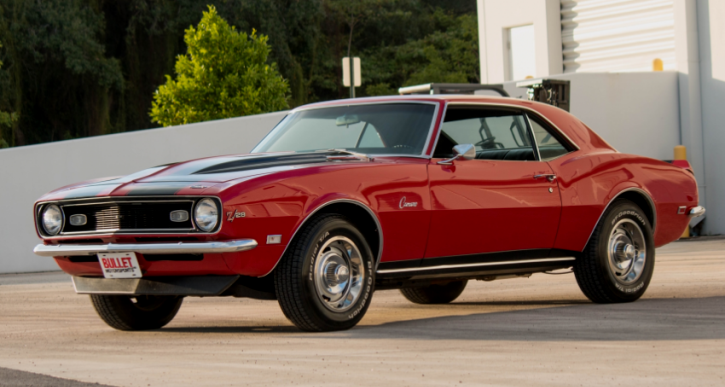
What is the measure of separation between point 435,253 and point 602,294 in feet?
5.87

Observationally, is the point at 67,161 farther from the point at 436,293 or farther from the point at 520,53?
the point at 436,293

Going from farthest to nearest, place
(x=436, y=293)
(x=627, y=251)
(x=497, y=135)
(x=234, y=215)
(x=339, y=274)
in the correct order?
1. (x=436, y=293)
2. (x=627, y=251)
3. (x=497, y=135)
4. (x=339, y=274)
5. (x=234, y=215)

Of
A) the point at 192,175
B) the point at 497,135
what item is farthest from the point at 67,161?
the point at 192,175

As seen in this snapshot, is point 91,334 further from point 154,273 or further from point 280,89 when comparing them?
point 280,89

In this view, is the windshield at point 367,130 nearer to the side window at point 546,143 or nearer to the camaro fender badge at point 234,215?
the side window at point 546,143

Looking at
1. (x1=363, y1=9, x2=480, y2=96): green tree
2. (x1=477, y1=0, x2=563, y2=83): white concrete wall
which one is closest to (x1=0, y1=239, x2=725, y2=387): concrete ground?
(x1=477, y1=0, x2=563, y2=83): white concrete wall

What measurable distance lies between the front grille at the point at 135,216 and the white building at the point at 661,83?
12.5m

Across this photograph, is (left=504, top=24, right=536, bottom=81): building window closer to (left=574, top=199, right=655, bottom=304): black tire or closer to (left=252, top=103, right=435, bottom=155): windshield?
(left=574, top=199, right=655, bottom=304): black tire

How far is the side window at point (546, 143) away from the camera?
26.8 ft

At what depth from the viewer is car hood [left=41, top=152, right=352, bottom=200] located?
6383mm

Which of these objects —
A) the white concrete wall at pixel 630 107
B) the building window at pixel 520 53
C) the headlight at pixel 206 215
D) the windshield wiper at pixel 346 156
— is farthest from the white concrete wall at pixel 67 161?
the headlight at pixel 206 215

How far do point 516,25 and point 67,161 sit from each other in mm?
9563

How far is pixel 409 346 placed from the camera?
19.5 ft

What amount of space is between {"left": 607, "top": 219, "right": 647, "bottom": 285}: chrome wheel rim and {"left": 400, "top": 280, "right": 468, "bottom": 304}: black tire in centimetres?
136
